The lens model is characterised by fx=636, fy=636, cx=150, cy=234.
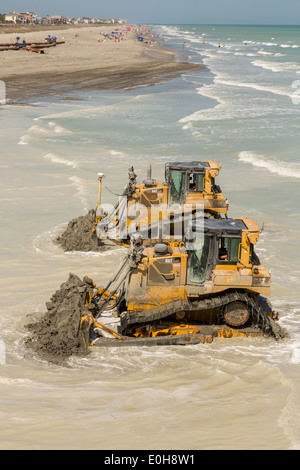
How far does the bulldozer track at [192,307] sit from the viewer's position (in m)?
10.7

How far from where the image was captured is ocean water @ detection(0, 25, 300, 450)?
8.61m

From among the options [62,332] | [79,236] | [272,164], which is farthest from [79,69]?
[62,332]

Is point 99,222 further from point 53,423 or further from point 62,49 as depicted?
point 62,49

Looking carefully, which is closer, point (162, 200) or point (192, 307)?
point (192, 307)

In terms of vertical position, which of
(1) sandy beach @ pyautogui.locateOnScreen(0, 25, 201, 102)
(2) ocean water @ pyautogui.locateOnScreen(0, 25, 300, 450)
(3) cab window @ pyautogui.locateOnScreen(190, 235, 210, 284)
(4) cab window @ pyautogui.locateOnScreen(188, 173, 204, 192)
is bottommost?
(2) ocean water @ pyautogui.locateOnScreen(0, 25, 300, 450)

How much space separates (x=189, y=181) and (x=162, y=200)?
842 millimetres

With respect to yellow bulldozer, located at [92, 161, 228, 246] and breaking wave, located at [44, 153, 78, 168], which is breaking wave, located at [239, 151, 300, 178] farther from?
yellow bulldozer, located at [92, 161, 228, 246]

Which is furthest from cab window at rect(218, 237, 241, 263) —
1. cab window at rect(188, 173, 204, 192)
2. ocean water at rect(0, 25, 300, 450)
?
cab window at rect(188, 173, 204, 192)

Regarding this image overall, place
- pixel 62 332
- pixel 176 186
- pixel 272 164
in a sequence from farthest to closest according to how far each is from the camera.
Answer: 1. pixel 272 164
2. pixel 176 186
3. pixel 62 332

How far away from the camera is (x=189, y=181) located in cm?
1611

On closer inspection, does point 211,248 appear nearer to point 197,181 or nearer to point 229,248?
point 229,248

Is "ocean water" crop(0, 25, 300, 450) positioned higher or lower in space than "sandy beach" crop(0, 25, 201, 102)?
lower

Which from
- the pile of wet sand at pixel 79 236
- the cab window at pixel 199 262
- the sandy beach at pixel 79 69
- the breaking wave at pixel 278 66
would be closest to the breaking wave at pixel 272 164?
the pile of wet sand at pixel 79 236

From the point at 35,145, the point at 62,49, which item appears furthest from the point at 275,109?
the point at 62,49
